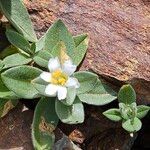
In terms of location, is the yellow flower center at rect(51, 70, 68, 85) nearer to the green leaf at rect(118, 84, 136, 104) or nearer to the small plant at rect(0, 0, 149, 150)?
the small plant at rect(0, 0, 149, 150)

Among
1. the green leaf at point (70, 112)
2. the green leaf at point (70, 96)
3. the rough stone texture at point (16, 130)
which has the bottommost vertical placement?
the rough stone texture at point (16, 130)

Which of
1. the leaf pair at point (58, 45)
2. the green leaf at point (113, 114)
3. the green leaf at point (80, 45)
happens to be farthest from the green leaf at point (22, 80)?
the green leaf at point (113, 114)

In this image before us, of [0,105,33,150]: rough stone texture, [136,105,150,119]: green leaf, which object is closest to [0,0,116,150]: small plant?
[0,105,33,150]: rough stone texture

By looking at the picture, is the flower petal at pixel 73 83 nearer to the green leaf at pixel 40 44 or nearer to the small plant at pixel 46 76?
the small plant at pixel 46 76

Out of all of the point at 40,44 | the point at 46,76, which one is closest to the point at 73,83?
the point at 46,76

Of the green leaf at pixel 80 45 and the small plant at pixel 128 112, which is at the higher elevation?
the green leaf at pixel 80 45

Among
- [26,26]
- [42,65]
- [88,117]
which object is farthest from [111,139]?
[26,26]
